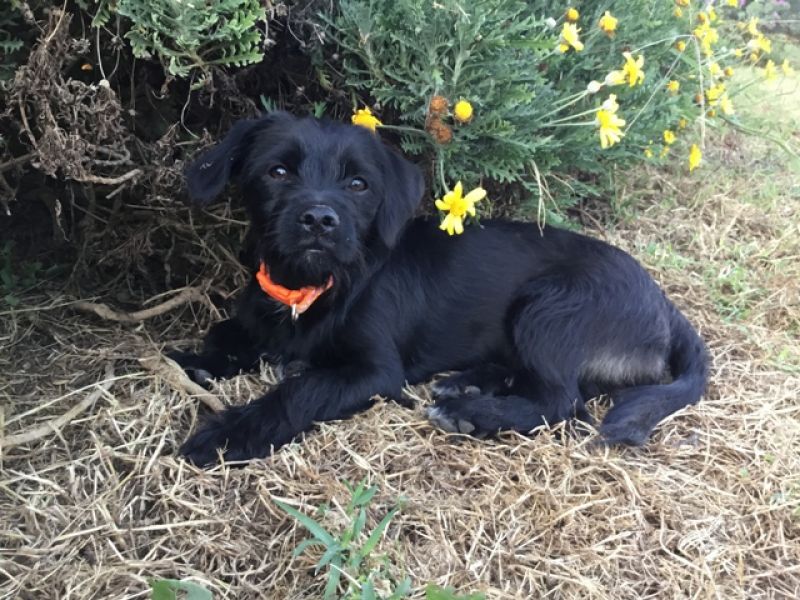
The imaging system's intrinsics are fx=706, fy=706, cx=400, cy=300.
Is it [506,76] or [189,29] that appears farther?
[506,76]

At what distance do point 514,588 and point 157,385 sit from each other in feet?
4.64

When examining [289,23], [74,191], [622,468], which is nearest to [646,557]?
[622,468]

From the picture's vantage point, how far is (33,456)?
217cm

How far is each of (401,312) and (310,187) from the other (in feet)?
2.04

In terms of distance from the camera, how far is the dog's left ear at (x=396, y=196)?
8.56 ft

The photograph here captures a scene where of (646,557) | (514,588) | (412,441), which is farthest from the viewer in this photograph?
(412,441)

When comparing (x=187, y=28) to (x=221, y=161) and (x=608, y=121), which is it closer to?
(x=221, y=161)

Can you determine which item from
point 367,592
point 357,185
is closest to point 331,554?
point 367,592

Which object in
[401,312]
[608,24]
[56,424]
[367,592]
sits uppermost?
[608,24]

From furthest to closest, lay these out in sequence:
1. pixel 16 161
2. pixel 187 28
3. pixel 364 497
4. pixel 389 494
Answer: pixel 16 161
pixel 187 28
pixel 389 494
pixel 364 497

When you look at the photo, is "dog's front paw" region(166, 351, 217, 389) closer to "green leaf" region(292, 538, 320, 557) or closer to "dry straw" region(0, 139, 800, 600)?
"dry straw" region(0, 139, 800, 600)

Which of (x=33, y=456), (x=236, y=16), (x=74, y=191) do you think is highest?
(x=236, y=16)

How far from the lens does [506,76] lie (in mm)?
2672

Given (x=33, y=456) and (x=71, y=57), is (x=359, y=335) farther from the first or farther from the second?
(x=71, y=57)
